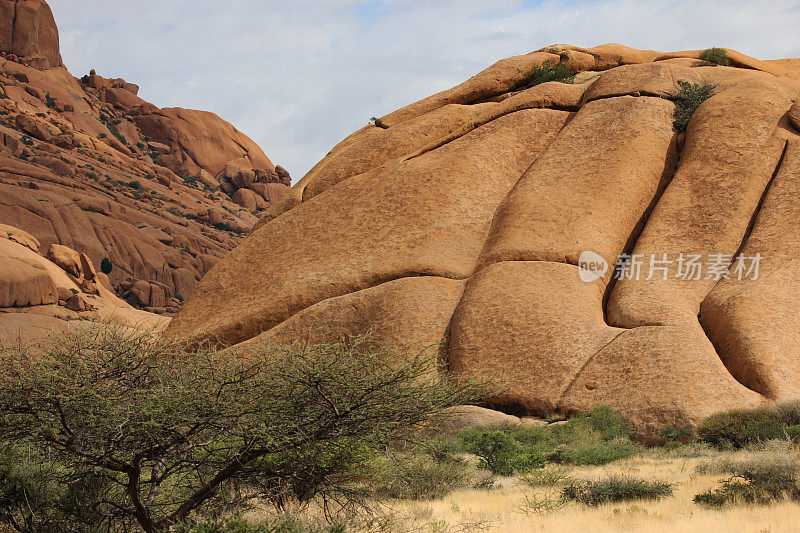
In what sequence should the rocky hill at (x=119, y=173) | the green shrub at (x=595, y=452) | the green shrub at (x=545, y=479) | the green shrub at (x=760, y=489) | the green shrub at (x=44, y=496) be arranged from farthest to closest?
1. the rocky hill at (x=119, y=173)
2. the green shrub at (x=595, y=452)
3. the green shrub at (x=545, y=479)
4. the green shrub at (x=760, y=489)
5. the green shrub at (x=44, y=496)

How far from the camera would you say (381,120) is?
105 feet

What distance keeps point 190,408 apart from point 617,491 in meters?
6.60

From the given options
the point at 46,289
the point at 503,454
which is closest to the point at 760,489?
the point at 503,454

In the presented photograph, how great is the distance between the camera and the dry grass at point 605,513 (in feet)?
28.8

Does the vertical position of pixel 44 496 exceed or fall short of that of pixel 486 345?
it falls short

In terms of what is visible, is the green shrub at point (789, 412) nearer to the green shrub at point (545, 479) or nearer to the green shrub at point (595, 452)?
the green shrub at point (595, 452)

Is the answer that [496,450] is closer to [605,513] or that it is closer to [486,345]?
[486,345]

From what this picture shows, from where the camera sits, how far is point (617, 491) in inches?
440

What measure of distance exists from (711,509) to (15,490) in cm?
881

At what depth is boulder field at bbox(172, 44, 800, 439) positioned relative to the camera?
16.7 m

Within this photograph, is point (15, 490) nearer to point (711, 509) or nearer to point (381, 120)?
point (711, 509)

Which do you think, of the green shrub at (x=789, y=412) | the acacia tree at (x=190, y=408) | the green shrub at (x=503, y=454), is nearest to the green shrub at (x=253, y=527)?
the acacia tree at (x=190, y=408)

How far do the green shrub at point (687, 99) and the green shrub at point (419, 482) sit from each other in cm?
1601

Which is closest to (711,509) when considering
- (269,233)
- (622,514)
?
(622,514)
